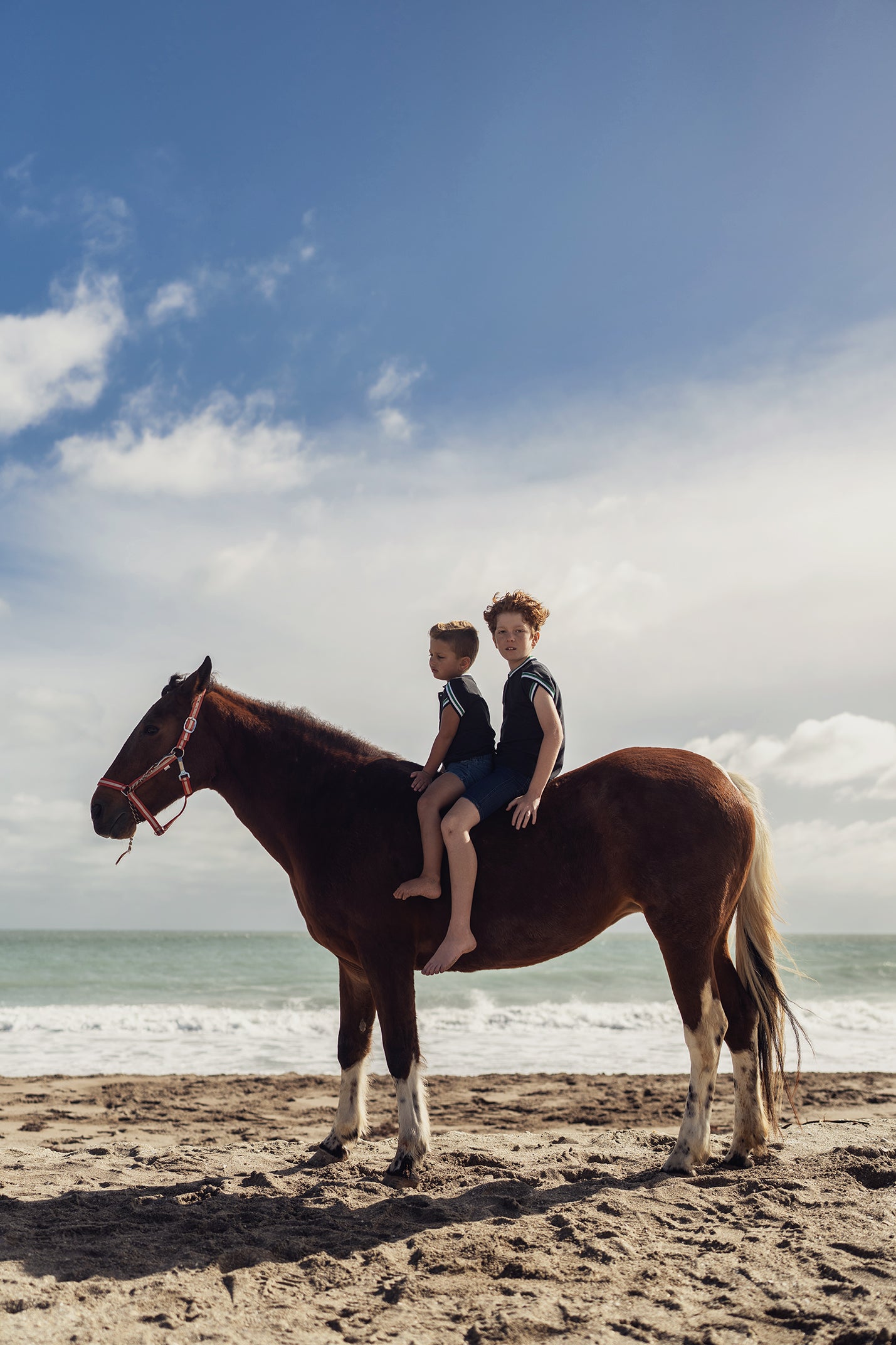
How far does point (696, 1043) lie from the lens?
415 centimetres

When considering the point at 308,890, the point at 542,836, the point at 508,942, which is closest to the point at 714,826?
the point at 542,836

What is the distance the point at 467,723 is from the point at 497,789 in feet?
1.31

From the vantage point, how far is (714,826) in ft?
13.8

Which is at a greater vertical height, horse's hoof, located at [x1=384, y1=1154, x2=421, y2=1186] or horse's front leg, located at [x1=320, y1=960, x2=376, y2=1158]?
horse's front leg, located at [x1=320, y1=960, x2=376, y2=1158]

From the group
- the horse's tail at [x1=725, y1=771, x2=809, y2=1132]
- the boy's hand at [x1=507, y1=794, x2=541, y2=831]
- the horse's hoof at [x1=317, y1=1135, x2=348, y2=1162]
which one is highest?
the boy's hand at [x1=507, y1=794, x2=541, y2=831]

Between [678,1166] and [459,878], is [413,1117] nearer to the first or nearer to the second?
[459,878]

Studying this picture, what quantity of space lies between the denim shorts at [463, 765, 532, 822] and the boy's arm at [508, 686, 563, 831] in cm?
3

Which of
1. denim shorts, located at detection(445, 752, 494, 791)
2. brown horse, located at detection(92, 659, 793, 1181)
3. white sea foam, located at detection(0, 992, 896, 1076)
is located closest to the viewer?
brown horse, located at detection(92, 659, 793, 1181)

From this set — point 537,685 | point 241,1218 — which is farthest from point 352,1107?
point 537,685

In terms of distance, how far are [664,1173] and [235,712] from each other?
10.4 feet

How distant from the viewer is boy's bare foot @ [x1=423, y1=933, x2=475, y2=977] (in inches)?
161

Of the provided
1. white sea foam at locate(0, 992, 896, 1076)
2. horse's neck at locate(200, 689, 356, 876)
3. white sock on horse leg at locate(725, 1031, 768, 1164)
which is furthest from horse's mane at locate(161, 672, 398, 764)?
white sea foam at locate(0, 992, 896, 1076)

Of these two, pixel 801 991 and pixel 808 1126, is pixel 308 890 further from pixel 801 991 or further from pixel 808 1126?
pixel 801 991

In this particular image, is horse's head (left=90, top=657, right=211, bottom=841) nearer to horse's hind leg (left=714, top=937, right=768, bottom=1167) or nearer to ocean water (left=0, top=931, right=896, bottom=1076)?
horse's hind leg (left=714, top=937, right=768, bottom=1167)
